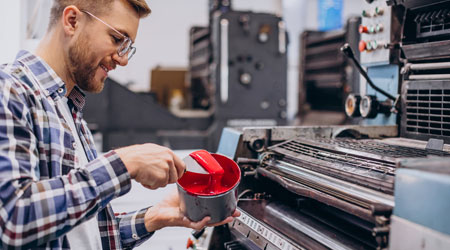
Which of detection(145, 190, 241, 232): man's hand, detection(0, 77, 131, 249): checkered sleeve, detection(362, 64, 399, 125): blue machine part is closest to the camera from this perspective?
detection(0, 77, 131, 249): checkered sleeve

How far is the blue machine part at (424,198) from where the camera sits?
25.8 inches

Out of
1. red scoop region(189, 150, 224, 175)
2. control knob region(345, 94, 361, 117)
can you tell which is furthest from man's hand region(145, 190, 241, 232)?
control knob region(345, 94, 361, 117)

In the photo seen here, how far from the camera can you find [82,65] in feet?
3.63

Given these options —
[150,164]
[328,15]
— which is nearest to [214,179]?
[150,164]

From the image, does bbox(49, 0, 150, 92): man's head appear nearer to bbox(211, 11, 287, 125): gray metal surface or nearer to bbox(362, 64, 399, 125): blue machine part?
bbox(362, 64, 399, 125): blue machine part

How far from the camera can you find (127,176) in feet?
2.96

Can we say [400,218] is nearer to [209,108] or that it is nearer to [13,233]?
[13,233]

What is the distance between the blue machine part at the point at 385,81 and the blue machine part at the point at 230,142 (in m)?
0.69

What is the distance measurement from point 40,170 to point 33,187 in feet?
0.43

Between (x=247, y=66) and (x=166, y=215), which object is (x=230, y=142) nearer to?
(x=166, y=215)

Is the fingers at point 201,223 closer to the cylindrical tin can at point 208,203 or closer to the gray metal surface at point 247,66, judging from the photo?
the cylindrical tin can at point 208,203

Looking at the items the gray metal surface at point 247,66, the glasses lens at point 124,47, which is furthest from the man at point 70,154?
the gray metal surface at point 247,66

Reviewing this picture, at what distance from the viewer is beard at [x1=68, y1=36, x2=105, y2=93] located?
109cm

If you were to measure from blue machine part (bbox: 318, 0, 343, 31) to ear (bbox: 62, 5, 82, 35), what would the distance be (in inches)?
184
